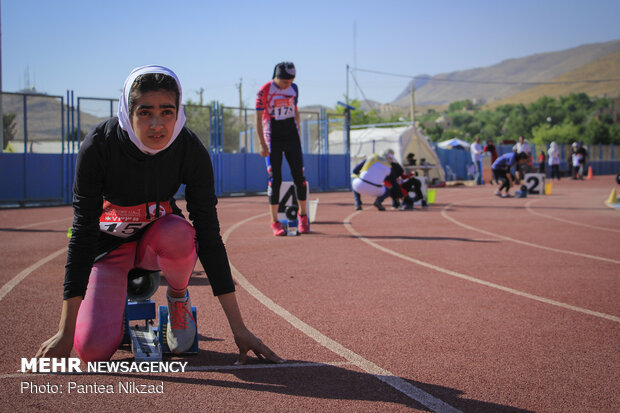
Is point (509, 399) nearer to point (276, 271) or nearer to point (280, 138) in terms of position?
point (276, 271)

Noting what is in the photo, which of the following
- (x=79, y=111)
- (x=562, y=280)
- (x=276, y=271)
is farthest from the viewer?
(x=79, y=111)

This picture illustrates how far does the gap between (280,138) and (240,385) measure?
252 inches

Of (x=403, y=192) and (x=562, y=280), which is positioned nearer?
(x=562, y=280)

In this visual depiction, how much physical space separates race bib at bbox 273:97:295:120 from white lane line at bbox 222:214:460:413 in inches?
170

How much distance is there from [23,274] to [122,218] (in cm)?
325

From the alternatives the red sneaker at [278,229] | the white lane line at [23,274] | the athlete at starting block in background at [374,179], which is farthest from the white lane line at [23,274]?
the athlete at starting block in background at [374,179]

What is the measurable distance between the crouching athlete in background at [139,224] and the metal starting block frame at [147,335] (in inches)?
2.3

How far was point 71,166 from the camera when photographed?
18641 mm

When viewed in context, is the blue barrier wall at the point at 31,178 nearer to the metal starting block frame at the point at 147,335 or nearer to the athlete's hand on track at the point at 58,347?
the metal starting block frame at the point at 147,335

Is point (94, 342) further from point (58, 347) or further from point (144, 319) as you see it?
point (144, 319)

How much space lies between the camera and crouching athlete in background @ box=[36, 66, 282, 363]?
2.94 metres

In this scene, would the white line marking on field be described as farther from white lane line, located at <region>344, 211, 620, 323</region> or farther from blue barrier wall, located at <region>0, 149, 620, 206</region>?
blue barrier wall, located at <region>0, 149, 620, 206</region>

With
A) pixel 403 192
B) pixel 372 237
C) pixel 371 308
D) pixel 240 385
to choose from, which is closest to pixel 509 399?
pixel 240 385

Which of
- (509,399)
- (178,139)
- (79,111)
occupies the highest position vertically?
(79,111)
